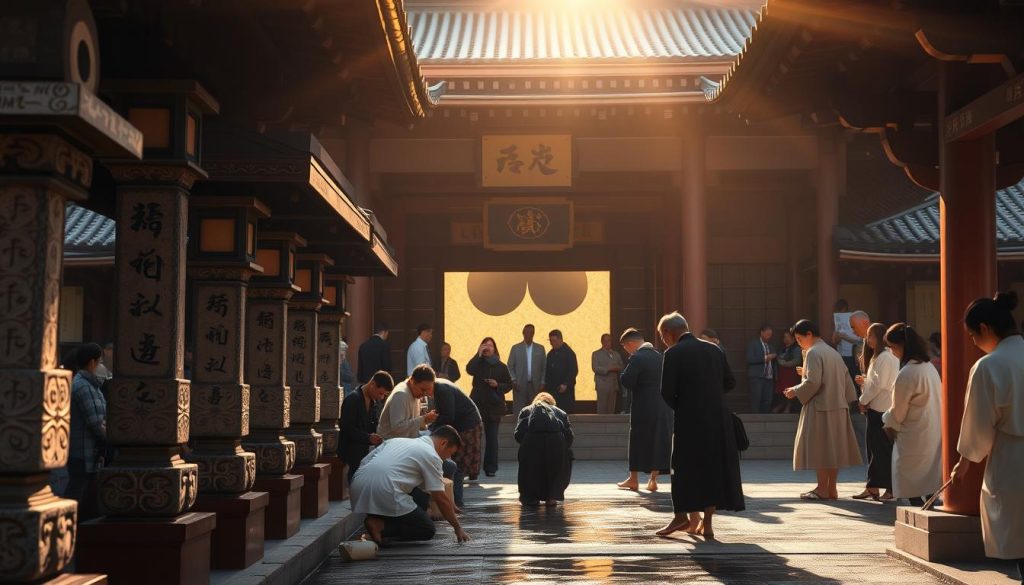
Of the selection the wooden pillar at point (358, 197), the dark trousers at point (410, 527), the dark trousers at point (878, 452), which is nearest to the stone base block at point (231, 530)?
the dark trousers at point (410, 527)

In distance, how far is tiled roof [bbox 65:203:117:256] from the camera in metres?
20.5

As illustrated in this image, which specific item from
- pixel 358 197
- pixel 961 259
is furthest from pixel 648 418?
pixel 358 197

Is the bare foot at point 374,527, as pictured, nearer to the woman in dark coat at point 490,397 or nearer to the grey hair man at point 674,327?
the grey hair man at point 674,327

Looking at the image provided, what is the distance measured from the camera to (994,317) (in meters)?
7.24

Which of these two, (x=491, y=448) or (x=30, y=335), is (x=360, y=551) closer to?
(x=30, y=335)

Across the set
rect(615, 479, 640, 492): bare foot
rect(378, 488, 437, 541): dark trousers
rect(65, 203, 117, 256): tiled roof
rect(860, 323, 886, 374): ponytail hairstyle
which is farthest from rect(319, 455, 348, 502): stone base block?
rect(65, 203, 117, 256): tiled roof

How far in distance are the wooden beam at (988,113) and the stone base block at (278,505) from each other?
5408mm

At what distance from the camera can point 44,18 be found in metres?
5.20

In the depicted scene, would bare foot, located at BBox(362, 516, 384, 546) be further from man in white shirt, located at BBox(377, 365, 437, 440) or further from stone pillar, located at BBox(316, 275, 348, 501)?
stone pillar, located at BBox(316, 275, 348, 501)

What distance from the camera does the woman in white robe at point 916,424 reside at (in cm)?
1103

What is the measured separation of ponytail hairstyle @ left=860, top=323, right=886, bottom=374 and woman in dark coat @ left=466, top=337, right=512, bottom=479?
5067 mm

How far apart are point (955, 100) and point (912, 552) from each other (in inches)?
124

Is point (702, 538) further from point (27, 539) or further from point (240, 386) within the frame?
point (27, 539)

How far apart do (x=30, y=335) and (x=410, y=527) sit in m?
5.43
